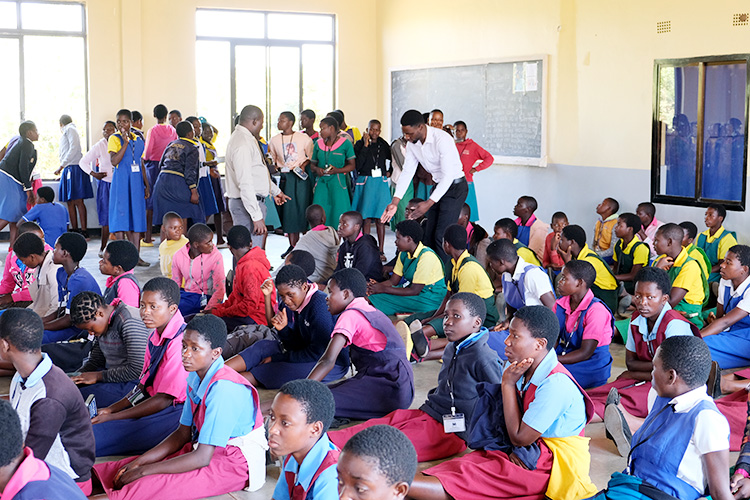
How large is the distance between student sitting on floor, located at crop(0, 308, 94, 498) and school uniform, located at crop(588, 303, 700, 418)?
7.54ft

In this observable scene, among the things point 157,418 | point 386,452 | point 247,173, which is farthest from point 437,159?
point 386,452

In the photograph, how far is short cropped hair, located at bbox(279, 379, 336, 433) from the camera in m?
2.34

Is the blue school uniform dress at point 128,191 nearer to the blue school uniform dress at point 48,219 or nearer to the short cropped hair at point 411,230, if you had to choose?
the blue school uniform dress at point 48,219

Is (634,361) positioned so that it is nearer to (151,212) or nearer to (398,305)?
(398,305)

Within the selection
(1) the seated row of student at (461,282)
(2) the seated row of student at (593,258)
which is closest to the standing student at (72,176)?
(1) the seated row of student at (461,282)

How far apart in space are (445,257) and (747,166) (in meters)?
2.53

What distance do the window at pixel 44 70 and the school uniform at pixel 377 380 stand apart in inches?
294

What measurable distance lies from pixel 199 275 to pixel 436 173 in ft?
6.81

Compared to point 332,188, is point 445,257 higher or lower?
lower

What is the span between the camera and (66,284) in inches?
196

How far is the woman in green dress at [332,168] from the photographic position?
819 cm

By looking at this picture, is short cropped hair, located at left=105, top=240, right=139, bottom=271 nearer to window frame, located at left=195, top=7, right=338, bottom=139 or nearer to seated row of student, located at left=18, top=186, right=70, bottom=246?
seated row of student, located at left=18, top=186, right=70, bottom=246

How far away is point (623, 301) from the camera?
5.95 m

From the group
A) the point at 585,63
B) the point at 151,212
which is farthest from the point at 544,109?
the point at 151,212
